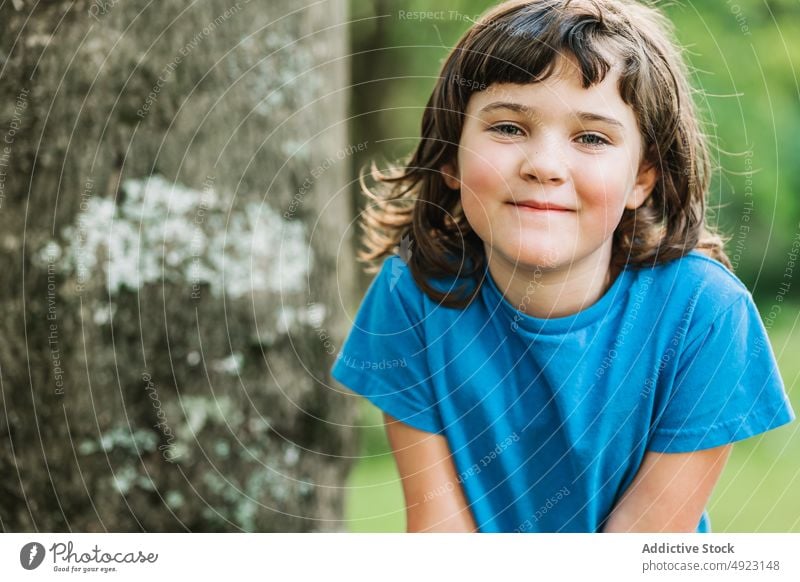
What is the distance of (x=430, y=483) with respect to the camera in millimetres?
892

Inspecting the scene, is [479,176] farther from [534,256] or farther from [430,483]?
[430,483]

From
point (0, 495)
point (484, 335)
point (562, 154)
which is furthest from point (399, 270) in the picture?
point (0, 495)

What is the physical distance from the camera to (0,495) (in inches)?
41.1

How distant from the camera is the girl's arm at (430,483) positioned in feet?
2.93

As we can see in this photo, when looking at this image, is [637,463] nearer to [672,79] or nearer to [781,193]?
[672,79]

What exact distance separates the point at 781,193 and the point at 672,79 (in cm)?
53

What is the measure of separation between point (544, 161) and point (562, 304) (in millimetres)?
150

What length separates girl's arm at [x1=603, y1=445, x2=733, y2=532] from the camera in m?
0.84

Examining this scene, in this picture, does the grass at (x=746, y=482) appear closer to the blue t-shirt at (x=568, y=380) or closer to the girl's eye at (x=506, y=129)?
the blue t-shirt at (x=568, y=380)

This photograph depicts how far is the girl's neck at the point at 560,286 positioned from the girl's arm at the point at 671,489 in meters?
0.16

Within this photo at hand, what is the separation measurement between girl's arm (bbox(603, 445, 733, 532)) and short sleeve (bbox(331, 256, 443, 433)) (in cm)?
20

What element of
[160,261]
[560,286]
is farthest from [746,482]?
[160,261]

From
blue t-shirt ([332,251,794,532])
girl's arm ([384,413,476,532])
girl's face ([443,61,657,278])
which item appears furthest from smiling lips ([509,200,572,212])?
girl's arm ([384,413,476,532])

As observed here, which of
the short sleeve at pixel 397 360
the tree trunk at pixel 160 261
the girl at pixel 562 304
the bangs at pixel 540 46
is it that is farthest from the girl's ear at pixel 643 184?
the tree trunk at pixel 160 261
